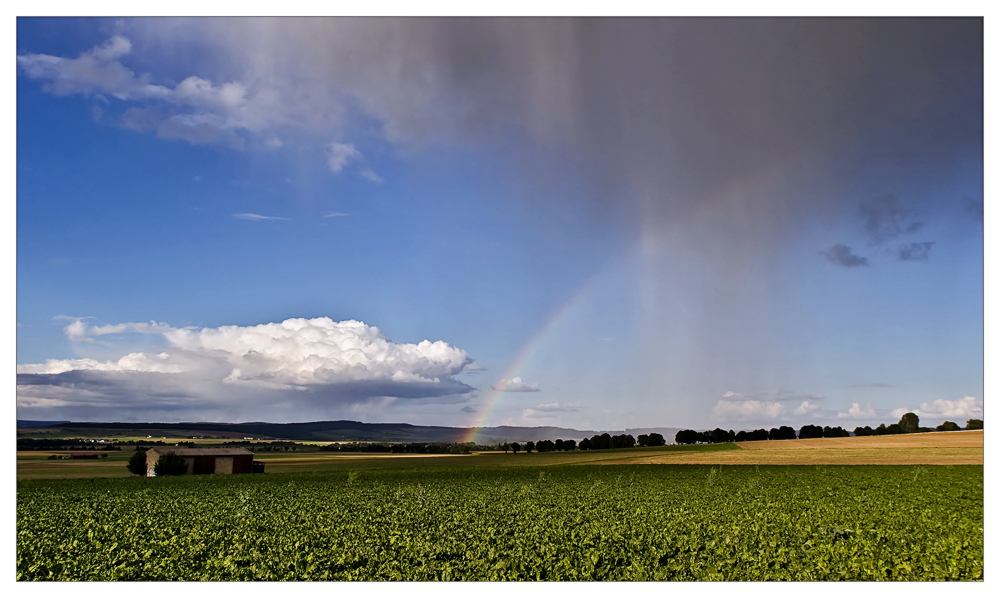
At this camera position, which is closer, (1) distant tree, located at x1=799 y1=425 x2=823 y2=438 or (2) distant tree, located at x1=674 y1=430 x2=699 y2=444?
(1) distant tree, located at x1=799 y1=425 x2=823 y2=438

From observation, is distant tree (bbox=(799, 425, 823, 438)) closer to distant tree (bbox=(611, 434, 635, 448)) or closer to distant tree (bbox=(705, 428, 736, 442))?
distant tree (bbox=(705, 428, 736, 442))

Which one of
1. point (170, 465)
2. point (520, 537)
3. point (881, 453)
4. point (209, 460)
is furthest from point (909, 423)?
point (170, 465)

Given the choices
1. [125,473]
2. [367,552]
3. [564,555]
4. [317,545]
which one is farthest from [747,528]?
[125,473]

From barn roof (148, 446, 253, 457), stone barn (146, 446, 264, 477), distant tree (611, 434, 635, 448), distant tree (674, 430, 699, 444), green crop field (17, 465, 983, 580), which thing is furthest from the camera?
distant tree (674, 430, 699, 444)

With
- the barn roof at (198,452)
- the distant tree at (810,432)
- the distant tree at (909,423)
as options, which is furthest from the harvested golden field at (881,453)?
the barn roof at (198,452)

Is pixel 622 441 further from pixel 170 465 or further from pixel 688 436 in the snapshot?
pixel 170 465

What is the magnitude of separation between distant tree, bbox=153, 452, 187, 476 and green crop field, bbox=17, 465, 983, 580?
40960mm

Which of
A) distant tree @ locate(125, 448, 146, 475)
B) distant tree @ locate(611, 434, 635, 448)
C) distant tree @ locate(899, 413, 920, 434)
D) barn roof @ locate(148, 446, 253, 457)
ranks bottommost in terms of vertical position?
distant tree @ locate(611, 434, 635, 448)

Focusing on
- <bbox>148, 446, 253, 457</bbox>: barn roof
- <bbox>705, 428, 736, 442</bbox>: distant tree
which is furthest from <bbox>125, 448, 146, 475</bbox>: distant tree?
<bbox>705, 428, 736, 442</bbox>: distant tree

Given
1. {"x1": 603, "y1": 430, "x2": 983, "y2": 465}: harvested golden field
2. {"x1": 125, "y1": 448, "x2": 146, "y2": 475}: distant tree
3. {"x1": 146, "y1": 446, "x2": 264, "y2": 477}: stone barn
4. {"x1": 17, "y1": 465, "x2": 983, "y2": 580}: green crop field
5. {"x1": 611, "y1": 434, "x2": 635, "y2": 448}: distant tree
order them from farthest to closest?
{"x1": 611, "y1": 434, "x2": 635, "y2": 448}: distant tree → {"x1": 125, "y1": 448, "x2": 146, "y2": 475}: distant tree → {"x1": 146, "y1": 446, "x2": 264, "y2": 477}: stone barn → {"x1": 603, "y1": 430, "x2": 983, "y2": 465}: harvested golden field → {"x1": 17, "y1": 465, "x2": 983, "y2": 580}: green crop field

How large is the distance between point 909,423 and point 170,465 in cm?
8347

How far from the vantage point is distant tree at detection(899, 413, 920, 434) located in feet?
195
